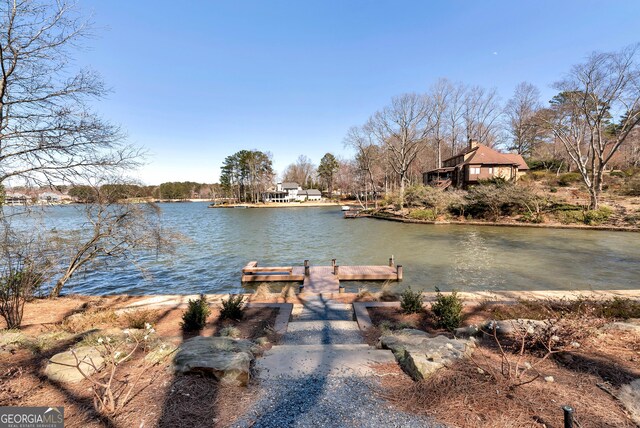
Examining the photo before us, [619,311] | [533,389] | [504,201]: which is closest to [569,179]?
[504,201]

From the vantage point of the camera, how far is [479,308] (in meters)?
7.16

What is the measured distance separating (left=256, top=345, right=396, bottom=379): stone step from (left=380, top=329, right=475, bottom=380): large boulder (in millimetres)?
220

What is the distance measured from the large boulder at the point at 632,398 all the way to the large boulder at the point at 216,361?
401 centimetres

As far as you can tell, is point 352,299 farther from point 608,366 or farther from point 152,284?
point 152,284

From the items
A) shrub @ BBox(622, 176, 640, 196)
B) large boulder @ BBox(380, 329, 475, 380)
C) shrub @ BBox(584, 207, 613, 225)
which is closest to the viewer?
large boulder @ BBox(380, 329, 475, 380)

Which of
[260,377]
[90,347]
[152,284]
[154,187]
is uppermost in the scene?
[154,187]

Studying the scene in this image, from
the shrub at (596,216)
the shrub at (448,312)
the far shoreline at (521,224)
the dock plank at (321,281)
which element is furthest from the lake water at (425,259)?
the shrub at (448,312)

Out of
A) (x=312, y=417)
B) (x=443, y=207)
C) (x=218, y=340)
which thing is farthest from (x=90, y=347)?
(x=443, y=207)

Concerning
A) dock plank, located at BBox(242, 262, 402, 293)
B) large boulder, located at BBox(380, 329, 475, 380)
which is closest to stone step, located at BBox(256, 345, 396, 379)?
large boulder, located at BBox(380, 329, 475, 380)

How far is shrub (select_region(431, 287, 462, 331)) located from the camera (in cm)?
596

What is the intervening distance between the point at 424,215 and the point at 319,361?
30.6 meters

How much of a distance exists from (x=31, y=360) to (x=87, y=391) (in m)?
1.56

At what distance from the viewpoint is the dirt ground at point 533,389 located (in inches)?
105

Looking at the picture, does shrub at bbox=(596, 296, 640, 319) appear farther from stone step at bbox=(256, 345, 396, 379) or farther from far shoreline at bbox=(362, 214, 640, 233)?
far shoreline at bbox=(362, 214, 640, 233)
